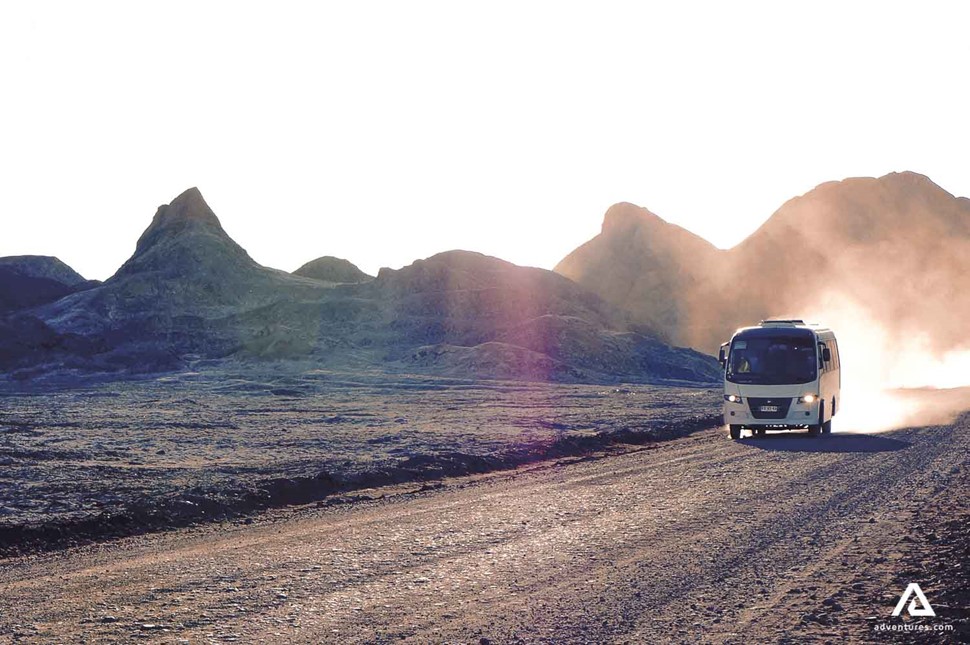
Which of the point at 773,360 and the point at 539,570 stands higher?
the point at 773,360

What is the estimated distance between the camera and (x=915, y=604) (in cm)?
890

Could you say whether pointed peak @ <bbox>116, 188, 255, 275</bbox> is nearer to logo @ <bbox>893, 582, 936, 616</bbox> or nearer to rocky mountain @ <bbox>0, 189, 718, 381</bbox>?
rocky mountain @ <bbox>0, 189, 718, 381</bbox>

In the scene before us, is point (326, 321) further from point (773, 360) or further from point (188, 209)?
point (773, 360)

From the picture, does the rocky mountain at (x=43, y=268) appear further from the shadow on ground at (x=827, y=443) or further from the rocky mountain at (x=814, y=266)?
the shadow on ground at (x=827, y=443)

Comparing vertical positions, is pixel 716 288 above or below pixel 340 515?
above

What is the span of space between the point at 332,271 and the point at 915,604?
549ft

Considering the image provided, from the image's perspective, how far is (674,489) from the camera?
17266 millimetres

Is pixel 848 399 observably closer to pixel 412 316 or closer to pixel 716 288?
pixel 412 316

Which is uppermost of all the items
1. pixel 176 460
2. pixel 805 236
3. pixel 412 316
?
pixel 805 236

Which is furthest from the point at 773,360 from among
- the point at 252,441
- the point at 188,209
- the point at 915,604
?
the point at 188,209

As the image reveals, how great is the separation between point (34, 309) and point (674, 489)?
13107 cm

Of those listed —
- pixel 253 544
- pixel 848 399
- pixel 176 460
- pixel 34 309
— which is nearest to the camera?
pixel 253 544

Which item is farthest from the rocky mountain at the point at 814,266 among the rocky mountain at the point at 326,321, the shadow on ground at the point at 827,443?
the shadow on ground at the point at 827,443

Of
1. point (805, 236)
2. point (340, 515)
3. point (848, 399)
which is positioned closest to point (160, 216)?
point (805, 236)
